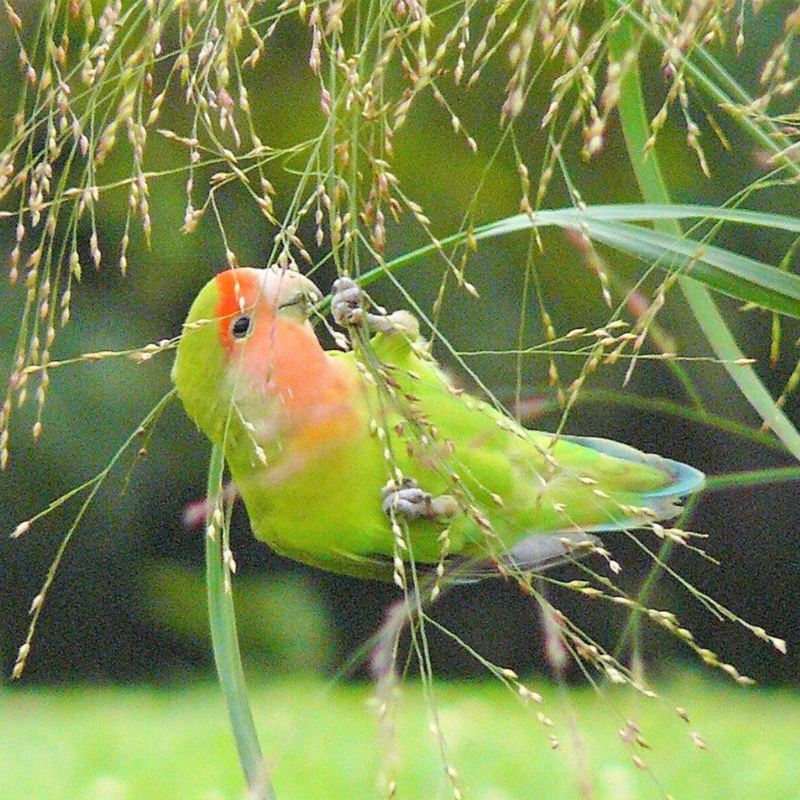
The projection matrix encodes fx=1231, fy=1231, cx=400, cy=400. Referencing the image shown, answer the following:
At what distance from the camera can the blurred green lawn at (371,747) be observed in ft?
7.42

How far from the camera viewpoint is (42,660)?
151 inches

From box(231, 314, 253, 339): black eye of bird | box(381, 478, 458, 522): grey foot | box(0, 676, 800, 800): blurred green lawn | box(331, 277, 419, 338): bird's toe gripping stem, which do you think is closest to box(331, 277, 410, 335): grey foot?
box(331, 277, 419, 338): bird's toe gripping stem

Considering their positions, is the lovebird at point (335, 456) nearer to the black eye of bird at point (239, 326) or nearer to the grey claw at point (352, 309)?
the black eye of bird at point (239, 326)

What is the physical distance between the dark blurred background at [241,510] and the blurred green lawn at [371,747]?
0.86ft

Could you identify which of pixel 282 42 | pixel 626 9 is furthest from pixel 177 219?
pixel 626 9

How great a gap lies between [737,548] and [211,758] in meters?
1.78

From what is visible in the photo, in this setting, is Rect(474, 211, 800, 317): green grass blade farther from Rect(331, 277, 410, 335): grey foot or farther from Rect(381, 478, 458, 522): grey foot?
Rect(381, 478, 458, 522): grey foot

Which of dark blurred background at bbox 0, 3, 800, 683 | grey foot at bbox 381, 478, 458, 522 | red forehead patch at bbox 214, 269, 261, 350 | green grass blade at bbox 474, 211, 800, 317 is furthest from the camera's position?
dark blurred background at bbox 0, 3, 800, 683

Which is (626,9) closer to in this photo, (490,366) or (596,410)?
(490,366)

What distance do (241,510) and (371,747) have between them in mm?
669

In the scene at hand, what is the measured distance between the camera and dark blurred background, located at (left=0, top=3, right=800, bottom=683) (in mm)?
2992

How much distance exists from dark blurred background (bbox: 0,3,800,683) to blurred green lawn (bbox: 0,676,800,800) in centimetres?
26

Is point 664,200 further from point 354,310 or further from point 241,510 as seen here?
point 241,510

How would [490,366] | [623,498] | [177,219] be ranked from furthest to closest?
[490,366], [177,219], [623,498]
